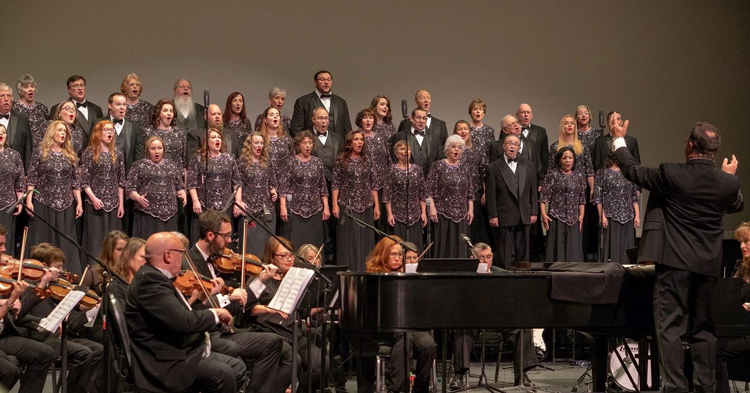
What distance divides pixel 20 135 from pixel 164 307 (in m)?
4.34

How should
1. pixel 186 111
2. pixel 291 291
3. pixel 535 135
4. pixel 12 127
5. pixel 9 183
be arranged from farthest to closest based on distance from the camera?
pixel 535 135 < pixel 186 111 < pixel 12 127 < pixel 9 183 < pixel 291 291

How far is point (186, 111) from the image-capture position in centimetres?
885

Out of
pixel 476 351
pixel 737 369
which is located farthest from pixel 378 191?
pixel 737 369

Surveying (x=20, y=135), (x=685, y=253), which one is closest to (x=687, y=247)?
(x=685, y=253)

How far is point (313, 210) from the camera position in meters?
8.30

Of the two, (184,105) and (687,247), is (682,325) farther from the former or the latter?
(184,105)

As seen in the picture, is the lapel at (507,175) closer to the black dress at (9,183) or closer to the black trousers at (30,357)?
the black dress at (9,183)

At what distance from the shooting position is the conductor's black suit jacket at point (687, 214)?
475cm

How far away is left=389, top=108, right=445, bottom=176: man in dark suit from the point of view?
888 cm

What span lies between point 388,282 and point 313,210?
368cm

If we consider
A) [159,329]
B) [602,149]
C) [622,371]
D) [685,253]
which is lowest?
[622,371]

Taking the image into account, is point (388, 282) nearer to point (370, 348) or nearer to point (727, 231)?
point (370, 348)

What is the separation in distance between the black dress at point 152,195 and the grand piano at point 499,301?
341 cm

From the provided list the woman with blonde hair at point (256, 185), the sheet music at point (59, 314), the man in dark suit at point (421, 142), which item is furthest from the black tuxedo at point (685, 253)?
the man in dark suit at point (421, 142)
